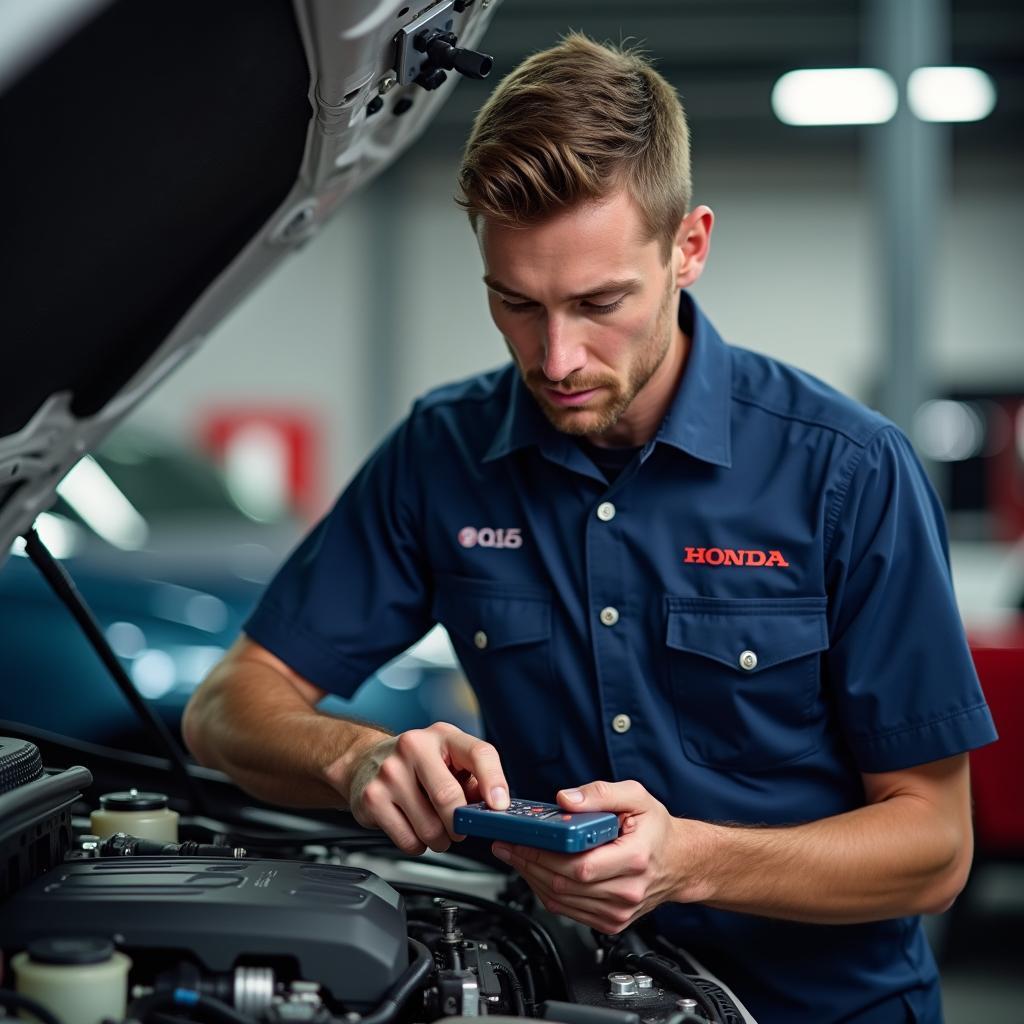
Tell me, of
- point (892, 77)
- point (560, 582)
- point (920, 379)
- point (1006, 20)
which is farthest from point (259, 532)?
point (1006, 20)

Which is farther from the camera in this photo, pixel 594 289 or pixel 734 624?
pixel 734 624

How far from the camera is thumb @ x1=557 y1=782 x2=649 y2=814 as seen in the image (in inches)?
41.4

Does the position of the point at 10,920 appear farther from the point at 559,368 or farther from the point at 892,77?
the point at 892,77

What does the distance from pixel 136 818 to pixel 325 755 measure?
21 cm

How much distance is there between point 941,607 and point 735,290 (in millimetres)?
8853

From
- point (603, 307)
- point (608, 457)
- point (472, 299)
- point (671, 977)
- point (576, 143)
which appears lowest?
point (671, 977)

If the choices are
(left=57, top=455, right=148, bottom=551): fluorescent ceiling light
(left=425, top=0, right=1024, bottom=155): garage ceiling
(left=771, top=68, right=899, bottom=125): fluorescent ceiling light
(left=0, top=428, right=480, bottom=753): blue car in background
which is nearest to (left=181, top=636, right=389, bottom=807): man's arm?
(left=0, top=428, right=480, bottom=753): blue car in background

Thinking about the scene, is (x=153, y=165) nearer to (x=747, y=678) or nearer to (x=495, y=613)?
(x=495, y=613)

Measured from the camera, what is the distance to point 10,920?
97 cm

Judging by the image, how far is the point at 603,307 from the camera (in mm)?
1281

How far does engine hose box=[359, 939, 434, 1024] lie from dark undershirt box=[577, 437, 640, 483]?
0.59m

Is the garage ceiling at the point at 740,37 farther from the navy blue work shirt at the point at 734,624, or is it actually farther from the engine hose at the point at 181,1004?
the engine hose at the point at 181,1004

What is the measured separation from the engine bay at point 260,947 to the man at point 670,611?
100 millimetres

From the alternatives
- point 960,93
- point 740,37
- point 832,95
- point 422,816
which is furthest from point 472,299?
point 422,816
